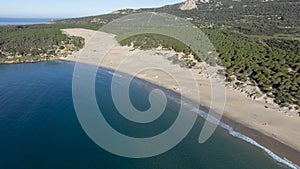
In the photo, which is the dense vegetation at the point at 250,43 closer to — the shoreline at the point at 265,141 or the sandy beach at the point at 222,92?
the sandy beach at the point at 222,92

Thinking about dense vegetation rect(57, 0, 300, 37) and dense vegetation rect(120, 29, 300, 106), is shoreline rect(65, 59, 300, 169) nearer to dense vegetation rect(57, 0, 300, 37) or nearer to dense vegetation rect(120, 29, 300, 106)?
dense vegetation rect(120, 29, 300, 106)

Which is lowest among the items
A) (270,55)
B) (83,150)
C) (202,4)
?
(83,150)

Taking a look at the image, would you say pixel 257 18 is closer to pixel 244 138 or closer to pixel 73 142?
pixel 244 138

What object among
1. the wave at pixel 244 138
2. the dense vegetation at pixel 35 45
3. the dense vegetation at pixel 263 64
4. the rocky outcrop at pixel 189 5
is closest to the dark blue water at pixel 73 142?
the wave at pixel 244 138

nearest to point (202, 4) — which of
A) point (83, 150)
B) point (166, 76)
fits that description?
point (166, 76)

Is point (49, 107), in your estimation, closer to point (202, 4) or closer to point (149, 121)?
point (149, 121)
